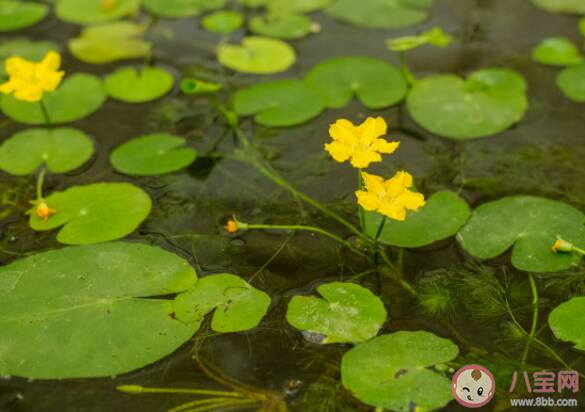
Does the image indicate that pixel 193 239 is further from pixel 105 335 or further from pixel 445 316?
pixel 445 316

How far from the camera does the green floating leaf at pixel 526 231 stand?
6.36 feet

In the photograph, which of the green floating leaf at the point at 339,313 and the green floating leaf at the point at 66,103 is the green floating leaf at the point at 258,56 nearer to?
the green floating leaf at the point at 66,103

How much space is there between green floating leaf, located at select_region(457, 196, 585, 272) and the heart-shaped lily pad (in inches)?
53.2

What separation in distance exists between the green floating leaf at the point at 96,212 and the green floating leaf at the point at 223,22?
3.63 feet

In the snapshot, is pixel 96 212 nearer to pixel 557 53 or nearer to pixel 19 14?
pixel 19 14

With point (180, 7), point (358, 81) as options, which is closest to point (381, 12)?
point (358, 81)

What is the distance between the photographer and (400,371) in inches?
65.9

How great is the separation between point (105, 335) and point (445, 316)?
0.95 metres

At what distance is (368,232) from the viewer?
205cm

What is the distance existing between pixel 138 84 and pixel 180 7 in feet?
2.19

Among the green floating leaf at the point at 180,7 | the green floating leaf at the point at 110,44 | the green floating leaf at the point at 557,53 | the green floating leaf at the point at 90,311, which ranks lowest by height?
the green floating leaf at the point at 90,311

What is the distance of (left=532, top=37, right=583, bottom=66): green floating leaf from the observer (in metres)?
2.75

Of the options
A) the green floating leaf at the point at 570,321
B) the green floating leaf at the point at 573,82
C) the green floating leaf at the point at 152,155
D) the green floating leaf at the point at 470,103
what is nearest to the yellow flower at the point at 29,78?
the green floating leaf at the point at 152,155

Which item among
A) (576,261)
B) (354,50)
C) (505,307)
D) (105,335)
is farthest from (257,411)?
(354,50)
